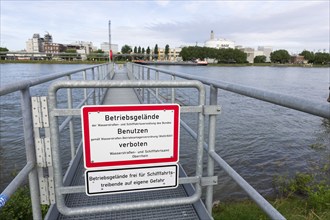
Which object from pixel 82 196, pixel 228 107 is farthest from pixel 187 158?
pixel 228 107

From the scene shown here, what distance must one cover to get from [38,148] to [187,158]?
250 inches

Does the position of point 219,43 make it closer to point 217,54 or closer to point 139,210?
point 217,54

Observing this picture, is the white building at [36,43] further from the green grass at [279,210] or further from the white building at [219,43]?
the green grass at [279,210]

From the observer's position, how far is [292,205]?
211 inches

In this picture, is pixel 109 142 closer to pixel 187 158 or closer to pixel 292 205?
pixel 292 205

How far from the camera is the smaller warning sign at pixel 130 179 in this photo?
6.32 ft

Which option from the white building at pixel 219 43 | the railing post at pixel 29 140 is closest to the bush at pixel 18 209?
the railing post at pixel 29 140

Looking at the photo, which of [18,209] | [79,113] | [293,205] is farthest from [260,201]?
[293,205]

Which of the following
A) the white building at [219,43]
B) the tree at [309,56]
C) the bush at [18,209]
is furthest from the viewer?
the white building at [219,43]

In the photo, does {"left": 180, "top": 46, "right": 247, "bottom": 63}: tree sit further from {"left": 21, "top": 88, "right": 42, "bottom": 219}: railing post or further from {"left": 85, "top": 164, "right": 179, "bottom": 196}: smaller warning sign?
{"left": 21, "top": 88, "right": 42, "bottom": 219}: railing post

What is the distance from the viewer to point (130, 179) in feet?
6.50

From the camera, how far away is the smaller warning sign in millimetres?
1926

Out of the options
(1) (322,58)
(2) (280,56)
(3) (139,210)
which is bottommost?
(3) (139,210)

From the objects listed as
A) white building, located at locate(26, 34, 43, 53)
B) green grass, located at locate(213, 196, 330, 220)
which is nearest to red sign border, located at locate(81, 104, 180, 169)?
green grass, located at locate(213, 196, 330, 220)
